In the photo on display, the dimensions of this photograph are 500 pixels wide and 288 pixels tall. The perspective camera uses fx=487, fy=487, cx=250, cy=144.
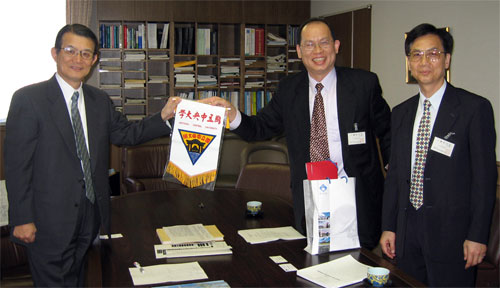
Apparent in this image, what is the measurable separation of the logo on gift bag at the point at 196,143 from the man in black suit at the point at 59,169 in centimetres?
51

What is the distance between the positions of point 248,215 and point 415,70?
1156mm

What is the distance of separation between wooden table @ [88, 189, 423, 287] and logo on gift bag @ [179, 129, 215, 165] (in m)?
0.41

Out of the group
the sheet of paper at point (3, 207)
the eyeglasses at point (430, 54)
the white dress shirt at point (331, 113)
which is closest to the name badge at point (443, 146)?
the eyeglasses at point (430, 54)

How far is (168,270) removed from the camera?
6.14 feet

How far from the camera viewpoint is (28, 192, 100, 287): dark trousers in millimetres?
2338

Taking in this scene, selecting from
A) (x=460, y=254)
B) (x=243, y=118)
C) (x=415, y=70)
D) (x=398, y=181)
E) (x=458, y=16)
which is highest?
(x=458, y=16)

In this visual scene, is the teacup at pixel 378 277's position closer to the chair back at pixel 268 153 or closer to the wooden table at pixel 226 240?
the wooden table at pixel 226 240

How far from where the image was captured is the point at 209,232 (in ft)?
7.71

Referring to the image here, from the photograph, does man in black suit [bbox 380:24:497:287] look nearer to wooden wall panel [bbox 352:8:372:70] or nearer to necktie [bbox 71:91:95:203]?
necktie [bbox 71:91:95:203]

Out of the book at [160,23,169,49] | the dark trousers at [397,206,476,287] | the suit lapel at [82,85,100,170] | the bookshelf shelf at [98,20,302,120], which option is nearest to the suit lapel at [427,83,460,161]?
the dark trousers at [397,206,476,287]

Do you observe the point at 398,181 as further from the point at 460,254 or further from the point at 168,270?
the point at 168,270

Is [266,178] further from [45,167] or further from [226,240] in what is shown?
[45,167]

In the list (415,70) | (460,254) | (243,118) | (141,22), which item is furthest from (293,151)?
(141,22)

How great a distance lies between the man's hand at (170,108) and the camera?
2.54m
